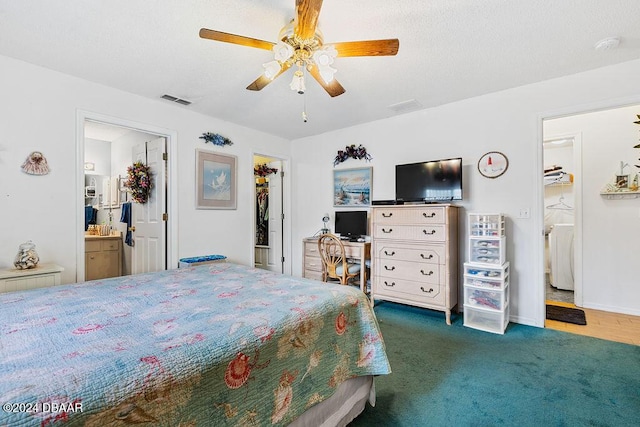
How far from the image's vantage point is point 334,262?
12.3 ft

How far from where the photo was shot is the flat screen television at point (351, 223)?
4129 millimetres

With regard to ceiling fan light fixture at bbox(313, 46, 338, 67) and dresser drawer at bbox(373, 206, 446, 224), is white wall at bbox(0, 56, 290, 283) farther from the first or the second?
dresser drawer at bbox(373, 206, 446, 224)

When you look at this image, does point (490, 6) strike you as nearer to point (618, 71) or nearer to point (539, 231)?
point (618, 71)

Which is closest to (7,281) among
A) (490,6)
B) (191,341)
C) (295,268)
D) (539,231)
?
(191,341)

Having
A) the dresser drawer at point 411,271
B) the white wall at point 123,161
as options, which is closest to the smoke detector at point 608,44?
the dresser drawer at point 411,271

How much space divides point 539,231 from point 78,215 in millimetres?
4483

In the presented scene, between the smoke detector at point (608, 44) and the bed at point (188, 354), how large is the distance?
2.64 m

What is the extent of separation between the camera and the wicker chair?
3.67 m

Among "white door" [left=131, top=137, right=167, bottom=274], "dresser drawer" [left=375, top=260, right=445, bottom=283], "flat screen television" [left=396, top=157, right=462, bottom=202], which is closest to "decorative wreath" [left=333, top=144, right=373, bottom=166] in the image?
"flat screen television" [left=396, top=157, right=462, bottom=202]

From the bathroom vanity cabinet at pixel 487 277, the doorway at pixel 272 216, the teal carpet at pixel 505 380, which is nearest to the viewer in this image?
the teal carpet at pixel 505 380

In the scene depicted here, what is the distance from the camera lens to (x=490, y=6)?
1842 millimetres

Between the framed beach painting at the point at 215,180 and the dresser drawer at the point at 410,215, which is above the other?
the framed beach painting at the point at 215,180

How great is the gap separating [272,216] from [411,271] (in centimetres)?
285

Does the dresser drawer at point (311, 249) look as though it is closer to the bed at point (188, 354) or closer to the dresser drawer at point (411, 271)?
the dresser drawer at point (411, 271)
